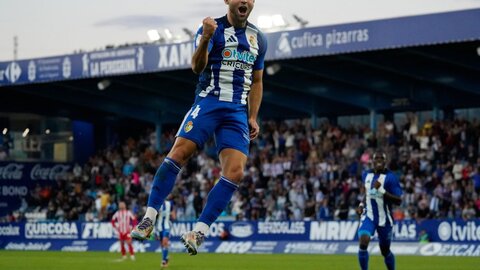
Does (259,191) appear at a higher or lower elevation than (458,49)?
lower

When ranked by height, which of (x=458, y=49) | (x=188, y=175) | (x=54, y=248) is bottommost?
(x=54, y=248)

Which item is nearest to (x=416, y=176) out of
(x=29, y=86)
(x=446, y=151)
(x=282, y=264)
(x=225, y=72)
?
(x=446, y=151)

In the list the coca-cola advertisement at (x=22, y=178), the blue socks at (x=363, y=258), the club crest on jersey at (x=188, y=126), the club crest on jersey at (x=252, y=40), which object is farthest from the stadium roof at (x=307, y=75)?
the club crest on jersey at (x=188, y=126)

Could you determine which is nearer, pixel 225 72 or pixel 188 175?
pixel 225 72

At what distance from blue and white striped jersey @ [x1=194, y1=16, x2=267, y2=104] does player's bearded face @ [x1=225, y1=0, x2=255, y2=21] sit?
0.19 m

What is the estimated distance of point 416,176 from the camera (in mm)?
35594

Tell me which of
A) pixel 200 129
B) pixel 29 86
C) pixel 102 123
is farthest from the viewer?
pixel 102 123

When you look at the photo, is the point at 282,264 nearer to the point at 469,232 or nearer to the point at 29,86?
the point at 469,232

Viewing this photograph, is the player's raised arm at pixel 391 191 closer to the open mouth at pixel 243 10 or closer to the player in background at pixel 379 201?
the player in background at pixel 379 201

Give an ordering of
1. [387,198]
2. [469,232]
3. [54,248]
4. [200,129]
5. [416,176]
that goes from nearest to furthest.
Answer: [200,129] < [387,198] < [469,232] < [416,176] < [54,248]

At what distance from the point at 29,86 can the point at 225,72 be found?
127ft

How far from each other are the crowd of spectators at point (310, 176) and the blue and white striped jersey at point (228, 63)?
2203 cm

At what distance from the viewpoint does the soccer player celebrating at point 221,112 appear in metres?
10.8

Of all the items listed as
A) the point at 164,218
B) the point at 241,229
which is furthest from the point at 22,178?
the point at 164,218
